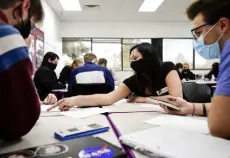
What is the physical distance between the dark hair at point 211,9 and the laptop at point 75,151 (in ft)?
2.70

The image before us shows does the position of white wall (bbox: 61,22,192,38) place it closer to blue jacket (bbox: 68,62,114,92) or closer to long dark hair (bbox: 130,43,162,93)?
blue jacket (bbox: 68,62,114,92)

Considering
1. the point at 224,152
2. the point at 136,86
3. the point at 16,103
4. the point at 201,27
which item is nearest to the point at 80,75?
the point at 136,86

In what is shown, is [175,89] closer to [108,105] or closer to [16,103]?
[108,105]

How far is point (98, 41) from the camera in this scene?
745cm

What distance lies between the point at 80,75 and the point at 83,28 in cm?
478

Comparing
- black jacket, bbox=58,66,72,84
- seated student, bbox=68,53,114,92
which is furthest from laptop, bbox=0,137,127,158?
black jacket, bbox=58,66,72,84

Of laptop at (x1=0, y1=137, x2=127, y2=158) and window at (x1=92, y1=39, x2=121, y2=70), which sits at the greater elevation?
window at (x1=92, y1=39, x2=121, y2=70)

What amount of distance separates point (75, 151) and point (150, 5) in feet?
18.5

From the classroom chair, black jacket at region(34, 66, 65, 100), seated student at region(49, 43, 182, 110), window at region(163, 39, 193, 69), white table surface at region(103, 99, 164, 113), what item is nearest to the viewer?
white table surface at region(103, 99, 164, 113)

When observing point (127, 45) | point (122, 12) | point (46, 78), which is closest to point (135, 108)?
point (46, 78)

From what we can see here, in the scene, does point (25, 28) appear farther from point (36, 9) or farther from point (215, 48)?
point (215, 48)

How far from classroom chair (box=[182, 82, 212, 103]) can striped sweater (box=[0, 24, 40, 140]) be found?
1.65 m

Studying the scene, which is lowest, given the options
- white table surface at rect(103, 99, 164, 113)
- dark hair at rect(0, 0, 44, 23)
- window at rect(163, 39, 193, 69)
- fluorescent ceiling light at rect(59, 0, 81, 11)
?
white table surface at rect(103, 99, 164, 113)

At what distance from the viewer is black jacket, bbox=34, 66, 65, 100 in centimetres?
358
